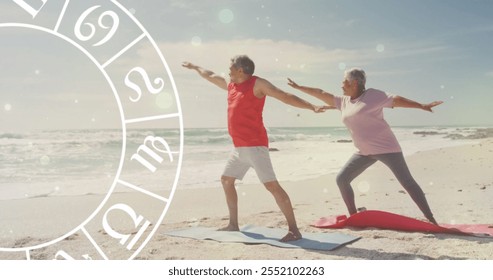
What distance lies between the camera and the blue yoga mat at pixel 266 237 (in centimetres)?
412

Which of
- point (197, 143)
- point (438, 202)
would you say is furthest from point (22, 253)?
point (197, 143)

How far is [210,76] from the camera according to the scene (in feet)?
15.9

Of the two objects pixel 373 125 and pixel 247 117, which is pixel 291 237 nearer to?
pixel 247 117

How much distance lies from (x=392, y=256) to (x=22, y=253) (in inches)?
116

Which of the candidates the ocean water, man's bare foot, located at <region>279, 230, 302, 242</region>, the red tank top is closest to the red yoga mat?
man's bare foot, located at <region>279, 230, 302, 242</region>

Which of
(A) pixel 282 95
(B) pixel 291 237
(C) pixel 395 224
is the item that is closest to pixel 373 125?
(C) pixel 395 224

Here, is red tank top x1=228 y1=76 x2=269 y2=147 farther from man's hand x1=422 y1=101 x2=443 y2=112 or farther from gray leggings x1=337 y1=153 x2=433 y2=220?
man's hand x1=422 y1=101 x2=443 y2=112

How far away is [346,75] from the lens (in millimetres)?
4699

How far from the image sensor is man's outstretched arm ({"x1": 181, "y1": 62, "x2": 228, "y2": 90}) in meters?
4.73

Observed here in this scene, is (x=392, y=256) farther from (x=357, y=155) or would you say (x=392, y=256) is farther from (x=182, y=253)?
(x=182, y=253)

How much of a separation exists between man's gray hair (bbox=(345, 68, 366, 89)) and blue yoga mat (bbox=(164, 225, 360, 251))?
4.54ft

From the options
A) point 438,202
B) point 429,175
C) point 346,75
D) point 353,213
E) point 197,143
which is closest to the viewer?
point 346,75

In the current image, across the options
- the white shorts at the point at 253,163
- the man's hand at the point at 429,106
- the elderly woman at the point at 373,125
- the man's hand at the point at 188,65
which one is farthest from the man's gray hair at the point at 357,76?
the man's hand at the point at 188,65

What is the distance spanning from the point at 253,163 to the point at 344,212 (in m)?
2.11
